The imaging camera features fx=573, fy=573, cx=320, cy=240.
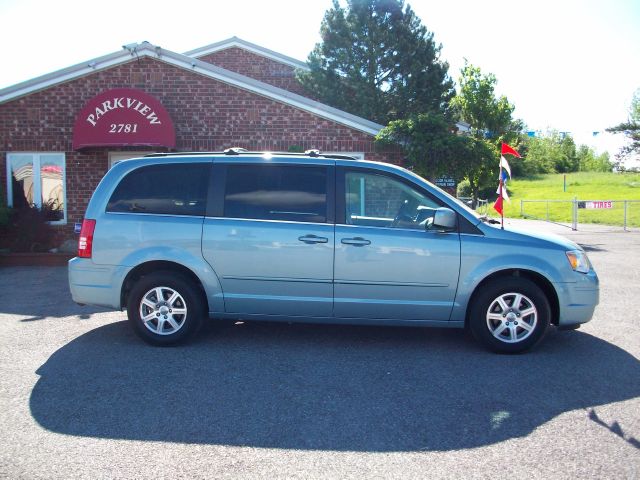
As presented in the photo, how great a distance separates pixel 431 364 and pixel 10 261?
10.1 metres

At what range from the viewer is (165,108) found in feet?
42.5

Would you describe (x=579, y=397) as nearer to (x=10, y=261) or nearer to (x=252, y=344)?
(x=252, y=344)

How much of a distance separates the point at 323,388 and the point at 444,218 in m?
1.99

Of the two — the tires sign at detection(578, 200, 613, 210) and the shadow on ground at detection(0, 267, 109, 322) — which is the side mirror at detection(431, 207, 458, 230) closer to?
the shadow on ground at detection(0, 267, 109, 322)

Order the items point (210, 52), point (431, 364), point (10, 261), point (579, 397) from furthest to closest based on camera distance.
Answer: point (210, 52), point (10, 261), point (431, 364), point (579, 397)

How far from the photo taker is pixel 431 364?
5.30 meters

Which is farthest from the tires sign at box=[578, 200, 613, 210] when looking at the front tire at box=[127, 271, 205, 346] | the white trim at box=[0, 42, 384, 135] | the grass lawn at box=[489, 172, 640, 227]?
the front tire at box=[127, 271, 205, 346]

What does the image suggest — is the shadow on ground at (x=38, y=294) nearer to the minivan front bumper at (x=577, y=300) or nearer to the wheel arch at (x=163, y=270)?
the wheel arch at (x=163, y=270)

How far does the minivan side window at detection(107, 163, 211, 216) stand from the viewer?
Answer: 591cm

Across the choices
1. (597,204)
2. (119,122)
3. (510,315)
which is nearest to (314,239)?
(510,315)

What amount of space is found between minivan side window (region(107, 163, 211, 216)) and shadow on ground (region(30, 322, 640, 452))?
4.65ft

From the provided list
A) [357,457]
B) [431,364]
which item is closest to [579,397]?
[431,364]

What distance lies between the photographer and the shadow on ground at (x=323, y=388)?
3.85 metres

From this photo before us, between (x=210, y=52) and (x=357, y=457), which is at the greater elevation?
(x=210, y=52)
